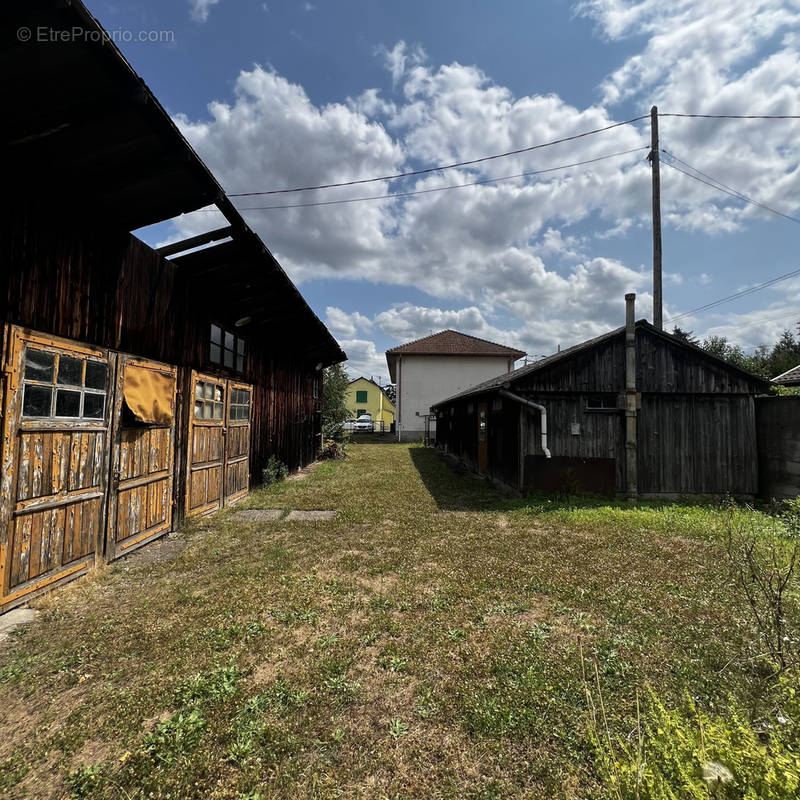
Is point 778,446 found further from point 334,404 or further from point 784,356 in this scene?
point 784,356

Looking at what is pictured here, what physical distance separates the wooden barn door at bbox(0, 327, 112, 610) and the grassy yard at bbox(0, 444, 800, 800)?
407 millimetres

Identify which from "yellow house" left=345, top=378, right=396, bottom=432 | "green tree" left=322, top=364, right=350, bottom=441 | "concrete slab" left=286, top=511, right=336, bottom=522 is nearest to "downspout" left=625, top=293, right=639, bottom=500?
"concrete slab" left=286, top=511, right=336, bottom=522

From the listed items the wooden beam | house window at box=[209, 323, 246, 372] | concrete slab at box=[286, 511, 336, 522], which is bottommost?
concrete slab at box=[286, 511, 336, 522]

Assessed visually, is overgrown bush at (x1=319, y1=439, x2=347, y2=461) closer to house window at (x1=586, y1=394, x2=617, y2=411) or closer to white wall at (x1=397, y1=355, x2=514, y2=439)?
white wall at (x1=397, y1=355, x2=514, y2=439)

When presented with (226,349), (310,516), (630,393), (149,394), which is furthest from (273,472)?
(630,393)

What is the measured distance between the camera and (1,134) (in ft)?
10.2

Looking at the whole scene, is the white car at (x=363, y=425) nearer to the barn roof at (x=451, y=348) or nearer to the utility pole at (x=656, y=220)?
the barn roof at (x=451, y=348)

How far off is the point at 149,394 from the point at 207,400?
162 cm

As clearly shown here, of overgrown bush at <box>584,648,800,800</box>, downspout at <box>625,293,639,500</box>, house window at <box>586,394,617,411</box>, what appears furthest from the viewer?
house window at <box>586,394,617,411</box>

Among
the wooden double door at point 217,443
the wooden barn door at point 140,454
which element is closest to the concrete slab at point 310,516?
the wooden double door at point 217,443

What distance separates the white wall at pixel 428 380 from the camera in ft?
85.1

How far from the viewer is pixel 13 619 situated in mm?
3223

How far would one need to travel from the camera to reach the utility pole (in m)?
11.1

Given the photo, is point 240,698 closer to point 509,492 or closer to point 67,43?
point 67,43
